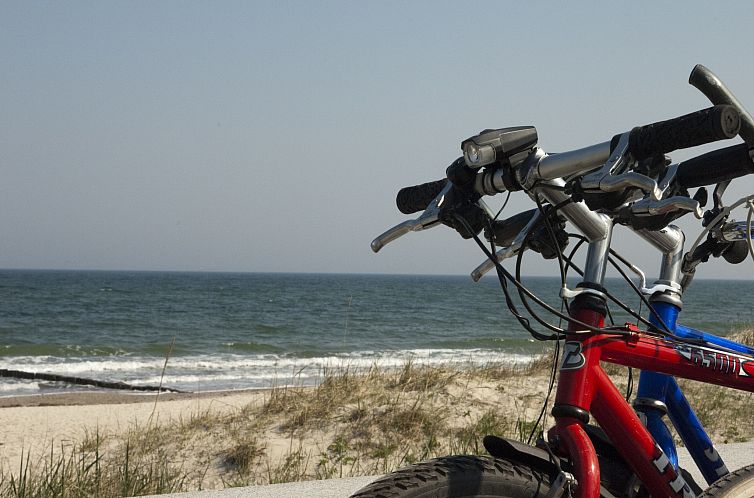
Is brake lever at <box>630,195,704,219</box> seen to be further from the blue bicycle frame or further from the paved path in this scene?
the paved path

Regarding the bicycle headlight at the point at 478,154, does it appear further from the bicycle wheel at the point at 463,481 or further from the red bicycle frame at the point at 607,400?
the bicycle wheel at the point at 463,481

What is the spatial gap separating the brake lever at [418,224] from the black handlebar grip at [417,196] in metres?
0.13

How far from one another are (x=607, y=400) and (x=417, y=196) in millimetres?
779

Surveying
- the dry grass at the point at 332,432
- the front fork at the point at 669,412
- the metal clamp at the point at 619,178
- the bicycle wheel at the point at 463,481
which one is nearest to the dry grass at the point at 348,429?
the dry grass at the point at 332,432

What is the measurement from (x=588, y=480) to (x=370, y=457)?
4010mm

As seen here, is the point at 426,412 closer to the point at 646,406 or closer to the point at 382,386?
the point at 382,386

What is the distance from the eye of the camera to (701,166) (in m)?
1.78

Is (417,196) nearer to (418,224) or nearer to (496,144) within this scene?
(418,224)

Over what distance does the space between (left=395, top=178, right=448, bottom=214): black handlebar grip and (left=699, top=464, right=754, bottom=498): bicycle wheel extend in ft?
3.27

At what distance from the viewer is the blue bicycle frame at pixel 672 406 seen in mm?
2076

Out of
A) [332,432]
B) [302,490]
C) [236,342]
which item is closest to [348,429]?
[332,432]

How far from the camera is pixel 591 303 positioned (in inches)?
69.6

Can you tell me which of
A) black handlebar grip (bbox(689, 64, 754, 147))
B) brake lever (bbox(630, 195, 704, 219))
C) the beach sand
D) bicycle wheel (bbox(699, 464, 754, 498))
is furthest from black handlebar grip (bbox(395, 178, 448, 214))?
the beach sand

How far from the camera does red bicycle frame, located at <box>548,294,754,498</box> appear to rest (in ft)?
5.56
